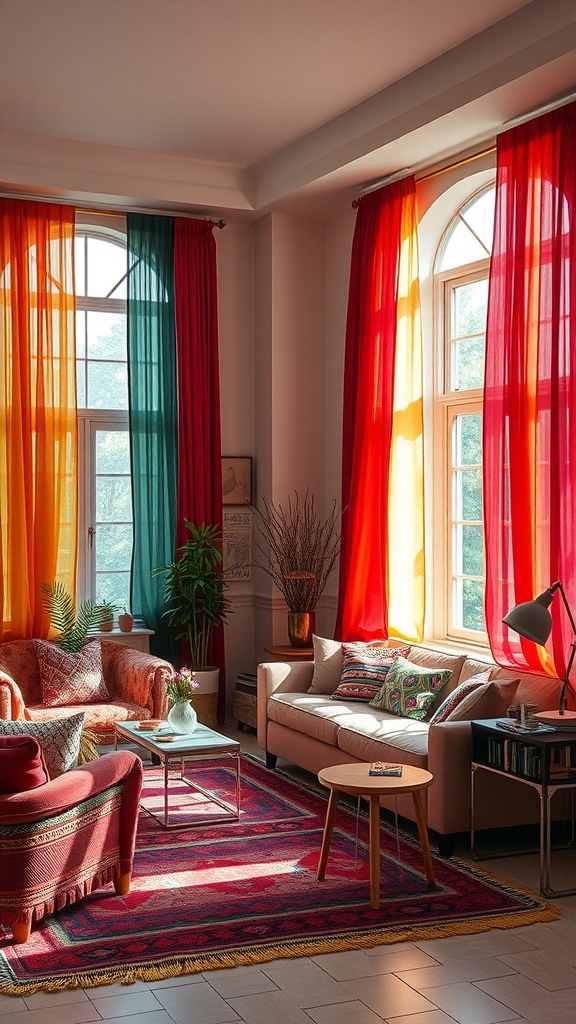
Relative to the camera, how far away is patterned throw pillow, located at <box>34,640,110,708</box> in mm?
7387

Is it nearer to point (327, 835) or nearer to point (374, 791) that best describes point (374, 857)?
point (374, 791)

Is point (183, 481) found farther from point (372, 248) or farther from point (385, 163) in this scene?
point (385, 163)

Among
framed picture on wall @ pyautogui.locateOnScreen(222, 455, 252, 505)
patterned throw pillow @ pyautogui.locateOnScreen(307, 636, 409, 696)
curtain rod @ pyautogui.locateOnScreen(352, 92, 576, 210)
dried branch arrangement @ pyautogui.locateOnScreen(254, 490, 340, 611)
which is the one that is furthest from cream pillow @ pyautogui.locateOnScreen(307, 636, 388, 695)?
curtain rod @ pyautogui.locateOnScreen(352, 92, 576, 210)

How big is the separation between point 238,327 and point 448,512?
2.64 m

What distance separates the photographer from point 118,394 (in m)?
8.62

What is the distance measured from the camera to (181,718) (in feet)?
20.3

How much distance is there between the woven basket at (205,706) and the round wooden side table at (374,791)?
330 centimetres

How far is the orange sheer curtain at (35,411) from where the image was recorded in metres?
7.91

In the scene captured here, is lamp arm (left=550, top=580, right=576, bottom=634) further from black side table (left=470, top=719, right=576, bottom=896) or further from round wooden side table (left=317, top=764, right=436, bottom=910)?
round wooden side table (left=317, top=764, right=436, bottom=910)

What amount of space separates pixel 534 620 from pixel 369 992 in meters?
1.94

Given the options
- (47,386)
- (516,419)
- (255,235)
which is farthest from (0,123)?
(516,419)

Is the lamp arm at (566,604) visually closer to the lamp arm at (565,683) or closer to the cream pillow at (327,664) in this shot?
the lamp arm at (565,683)

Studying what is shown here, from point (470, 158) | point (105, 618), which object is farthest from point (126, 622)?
point (470, 158)

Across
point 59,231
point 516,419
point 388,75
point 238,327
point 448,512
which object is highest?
point 388,75
